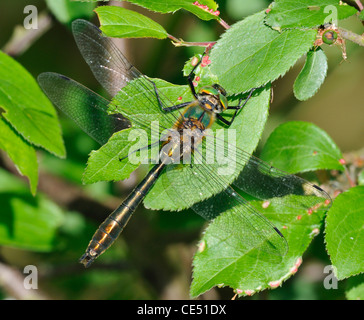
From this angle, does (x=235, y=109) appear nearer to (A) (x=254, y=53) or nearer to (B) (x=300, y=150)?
(A) (x=254, y=53)

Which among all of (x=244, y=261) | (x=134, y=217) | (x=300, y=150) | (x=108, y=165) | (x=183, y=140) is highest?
(x=134, y=217)

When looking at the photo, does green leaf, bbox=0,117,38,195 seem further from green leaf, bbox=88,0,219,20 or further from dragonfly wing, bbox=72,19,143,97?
green leaf, bbox=88,0,219,20

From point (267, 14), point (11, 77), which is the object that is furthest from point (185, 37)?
point (267, 14)

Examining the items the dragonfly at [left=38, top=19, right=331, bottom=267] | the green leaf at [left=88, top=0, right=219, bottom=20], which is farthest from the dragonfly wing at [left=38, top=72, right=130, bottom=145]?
the green leaf at [left=88, top=0, right=219, bottom=20]

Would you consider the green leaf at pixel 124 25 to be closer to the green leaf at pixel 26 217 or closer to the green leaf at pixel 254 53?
the green leaf at pixel 254 53

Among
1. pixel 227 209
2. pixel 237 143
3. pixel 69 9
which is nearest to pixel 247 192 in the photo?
pixel 227 209

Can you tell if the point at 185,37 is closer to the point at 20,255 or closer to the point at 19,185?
the point at 19,185
